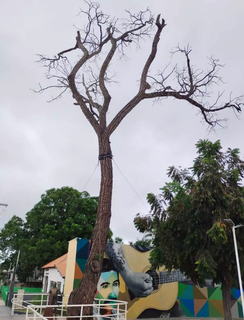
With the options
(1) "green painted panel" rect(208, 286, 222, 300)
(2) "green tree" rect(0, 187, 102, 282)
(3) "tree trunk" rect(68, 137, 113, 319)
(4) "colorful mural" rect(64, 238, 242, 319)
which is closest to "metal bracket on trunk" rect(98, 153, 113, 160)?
(3) "tree trunk" rect(68, 137, 113, 319)

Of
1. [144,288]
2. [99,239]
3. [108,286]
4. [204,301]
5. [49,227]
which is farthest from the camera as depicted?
[49,227]

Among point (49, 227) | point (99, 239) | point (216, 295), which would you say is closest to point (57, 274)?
point (49, 227)

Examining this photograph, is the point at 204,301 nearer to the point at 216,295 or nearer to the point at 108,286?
the point at 216,295

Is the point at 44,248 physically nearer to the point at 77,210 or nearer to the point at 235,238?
the point at 77,210

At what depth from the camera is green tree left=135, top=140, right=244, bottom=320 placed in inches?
418

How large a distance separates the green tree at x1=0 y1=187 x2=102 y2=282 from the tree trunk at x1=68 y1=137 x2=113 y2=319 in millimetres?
18199

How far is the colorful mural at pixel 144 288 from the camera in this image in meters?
15.3

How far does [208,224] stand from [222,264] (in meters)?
1.61

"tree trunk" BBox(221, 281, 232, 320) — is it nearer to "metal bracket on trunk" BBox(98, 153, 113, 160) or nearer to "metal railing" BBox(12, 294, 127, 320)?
"metal railing" BBox(12, 294, 127, 320)

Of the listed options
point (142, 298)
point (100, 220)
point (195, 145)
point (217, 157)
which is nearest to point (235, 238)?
point (217, 157)

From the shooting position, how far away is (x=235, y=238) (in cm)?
1028

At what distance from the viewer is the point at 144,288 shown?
16.2 meters

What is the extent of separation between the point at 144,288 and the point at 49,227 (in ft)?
40.6

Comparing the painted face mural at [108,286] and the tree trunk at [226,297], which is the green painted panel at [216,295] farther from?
the tree trunk at [226,297]
